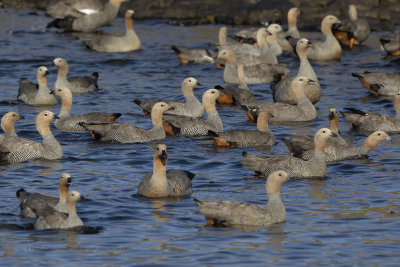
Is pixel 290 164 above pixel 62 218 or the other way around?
above

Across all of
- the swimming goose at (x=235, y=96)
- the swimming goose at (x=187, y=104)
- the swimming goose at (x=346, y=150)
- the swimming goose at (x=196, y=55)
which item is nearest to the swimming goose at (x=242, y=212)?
the swimming goose at (x=346, y=150)

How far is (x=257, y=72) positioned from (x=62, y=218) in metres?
15.1

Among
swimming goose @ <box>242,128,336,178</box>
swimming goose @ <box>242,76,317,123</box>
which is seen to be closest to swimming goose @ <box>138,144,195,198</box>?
swimming goose @ <box>242,128,336,178</box>

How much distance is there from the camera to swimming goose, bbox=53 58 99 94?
27.3 metres

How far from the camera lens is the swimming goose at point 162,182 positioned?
55.9 ft

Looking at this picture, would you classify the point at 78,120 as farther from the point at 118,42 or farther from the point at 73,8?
the point at 73,8

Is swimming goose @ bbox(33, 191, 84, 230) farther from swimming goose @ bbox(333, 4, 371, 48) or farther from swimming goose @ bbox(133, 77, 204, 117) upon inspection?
swimming goose @ bbox(333, 4, 371, 48)

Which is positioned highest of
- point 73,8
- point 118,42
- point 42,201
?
point 73,8

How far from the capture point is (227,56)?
28984 mm

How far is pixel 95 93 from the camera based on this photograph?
28328 mm

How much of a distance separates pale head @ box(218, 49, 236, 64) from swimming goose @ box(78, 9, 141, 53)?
5.99 meters

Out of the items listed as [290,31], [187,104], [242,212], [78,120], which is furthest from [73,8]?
[242,212]

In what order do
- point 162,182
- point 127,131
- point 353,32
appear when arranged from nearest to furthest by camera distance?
point 162,182
point 127,131
point 353,32

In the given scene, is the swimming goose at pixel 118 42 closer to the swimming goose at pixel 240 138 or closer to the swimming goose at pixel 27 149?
the swimming goose at pixel 240 138
